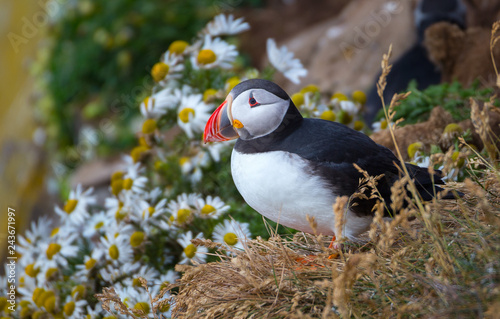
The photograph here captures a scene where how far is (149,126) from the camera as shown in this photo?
2738 mm

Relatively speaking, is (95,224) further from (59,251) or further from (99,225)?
(59,251)

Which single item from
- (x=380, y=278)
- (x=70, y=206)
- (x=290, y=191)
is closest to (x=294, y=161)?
(x=290, y=191)

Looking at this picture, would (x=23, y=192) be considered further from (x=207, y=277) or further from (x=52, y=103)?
(x=207, y=277)

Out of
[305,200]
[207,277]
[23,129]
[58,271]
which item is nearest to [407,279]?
[305,200]

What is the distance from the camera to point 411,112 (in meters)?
2.93

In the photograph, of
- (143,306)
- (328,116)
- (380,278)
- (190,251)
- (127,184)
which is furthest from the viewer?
(127,184)

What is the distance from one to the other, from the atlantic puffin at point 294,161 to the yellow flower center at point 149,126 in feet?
3.00

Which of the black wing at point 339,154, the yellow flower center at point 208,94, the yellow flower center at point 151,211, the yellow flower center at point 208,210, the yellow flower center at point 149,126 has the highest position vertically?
the black wing at point 339,154

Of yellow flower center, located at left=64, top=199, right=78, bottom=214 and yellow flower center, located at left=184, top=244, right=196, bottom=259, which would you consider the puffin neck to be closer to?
yellow flower center, located at left=184, top=244, right=196, bottom=259

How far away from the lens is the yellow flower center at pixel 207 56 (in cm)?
272

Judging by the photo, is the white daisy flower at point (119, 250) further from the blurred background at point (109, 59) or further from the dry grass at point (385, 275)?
the blurred background at point (109, 59)

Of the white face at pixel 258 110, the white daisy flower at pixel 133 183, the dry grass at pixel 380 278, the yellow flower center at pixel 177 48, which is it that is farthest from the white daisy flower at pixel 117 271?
the yellow flower center at pixel 177 48

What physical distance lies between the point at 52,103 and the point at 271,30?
9.32 ft

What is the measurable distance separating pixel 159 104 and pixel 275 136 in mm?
1129
